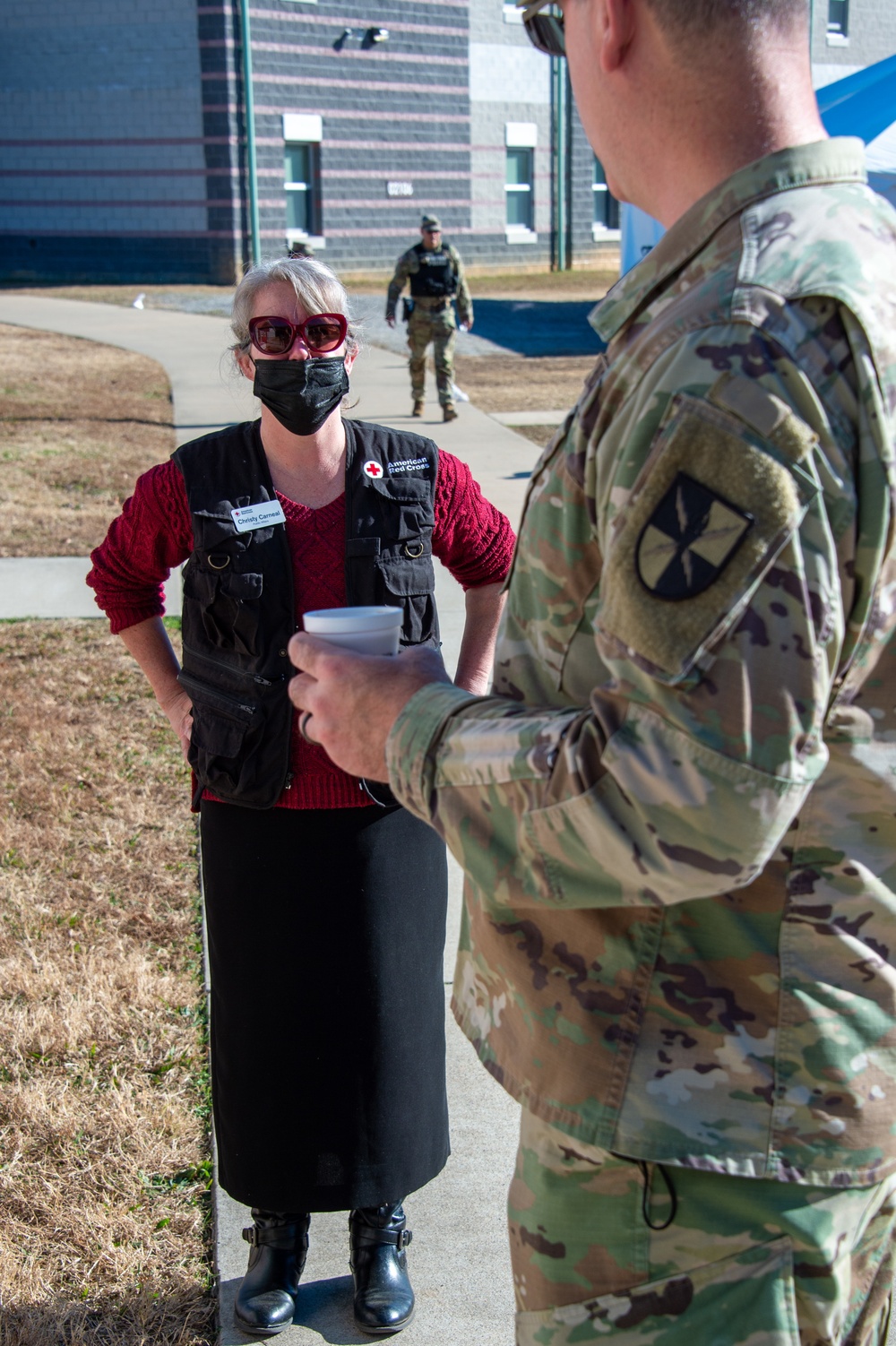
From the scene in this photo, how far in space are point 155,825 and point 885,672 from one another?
3978 millimetres

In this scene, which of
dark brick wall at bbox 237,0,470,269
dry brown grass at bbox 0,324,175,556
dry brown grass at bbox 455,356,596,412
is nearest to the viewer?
dry brown grass at bbox 0,324,175,556

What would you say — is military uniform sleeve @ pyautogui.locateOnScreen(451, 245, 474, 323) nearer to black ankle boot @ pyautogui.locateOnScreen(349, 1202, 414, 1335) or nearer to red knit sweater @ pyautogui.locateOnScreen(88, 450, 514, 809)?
red knit sweater @ pyautogui.locateOnScreen(88, 450, 514, 809)

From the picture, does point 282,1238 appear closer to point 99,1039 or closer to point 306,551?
point 99,1039

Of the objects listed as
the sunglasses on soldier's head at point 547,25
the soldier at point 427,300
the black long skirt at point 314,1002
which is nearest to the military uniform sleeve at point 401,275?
the soldier at point 427,300

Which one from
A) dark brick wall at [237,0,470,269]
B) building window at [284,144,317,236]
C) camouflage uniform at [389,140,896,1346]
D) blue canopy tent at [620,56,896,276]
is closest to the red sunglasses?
camouflage uniform at [389,140,896,1346]

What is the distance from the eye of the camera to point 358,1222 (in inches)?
104

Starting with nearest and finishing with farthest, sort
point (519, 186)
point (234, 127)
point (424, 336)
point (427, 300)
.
Result: point (424, 336) < point (427, 300) < point (234, 127) < point (519, 186)

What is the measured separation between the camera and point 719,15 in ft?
3.89

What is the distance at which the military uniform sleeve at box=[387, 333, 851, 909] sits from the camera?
42.4 inches

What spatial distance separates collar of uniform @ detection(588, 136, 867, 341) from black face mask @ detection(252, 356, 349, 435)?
4.47ft

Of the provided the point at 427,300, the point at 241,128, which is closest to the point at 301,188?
the point at 241,128

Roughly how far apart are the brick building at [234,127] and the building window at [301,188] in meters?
0.04

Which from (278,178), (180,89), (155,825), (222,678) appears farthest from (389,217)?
(222,678)

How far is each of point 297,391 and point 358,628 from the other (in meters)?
1.20
